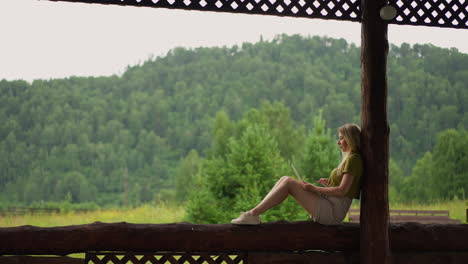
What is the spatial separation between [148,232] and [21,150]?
46442 millimetres

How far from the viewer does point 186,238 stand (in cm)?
445

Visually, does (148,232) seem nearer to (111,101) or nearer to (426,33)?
(111,101)

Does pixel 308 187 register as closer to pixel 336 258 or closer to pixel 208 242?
pixel 336 258

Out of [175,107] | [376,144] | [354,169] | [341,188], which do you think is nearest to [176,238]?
[341,188]

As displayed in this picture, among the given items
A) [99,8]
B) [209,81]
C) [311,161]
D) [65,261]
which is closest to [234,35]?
[209,81]

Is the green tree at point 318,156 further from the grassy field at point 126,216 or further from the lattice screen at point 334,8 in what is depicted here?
the lattice screen at point 334,8

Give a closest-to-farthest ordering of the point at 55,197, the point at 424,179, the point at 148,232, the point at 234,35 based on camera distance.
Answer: the point at 148,232, the point at 424,179, the point at 55,197, the point at 234,35

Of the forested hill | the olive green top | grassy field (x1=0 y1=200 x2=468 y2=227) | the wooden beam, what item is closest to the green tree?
grassy field (x1=0 y1=200 x2=468 y2=227)

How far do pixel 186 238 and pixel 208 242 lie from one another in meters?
0.20

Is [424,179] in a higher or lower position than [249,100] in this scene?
lower

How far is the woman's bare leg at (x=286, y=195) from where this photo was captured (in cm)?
430

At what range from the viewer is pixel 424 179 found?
1572 inches

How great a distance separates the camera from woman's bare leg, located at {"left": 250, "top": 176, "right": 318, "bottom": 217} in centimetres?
430

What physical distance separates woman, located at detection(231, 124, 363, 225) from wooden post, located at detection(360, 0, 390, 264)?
113 millimetres
